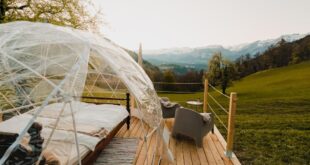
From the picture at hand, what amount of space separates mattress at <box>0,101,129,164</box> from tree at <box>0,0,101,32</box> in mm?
5002

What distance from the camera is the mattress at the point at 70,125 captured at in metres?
2.56

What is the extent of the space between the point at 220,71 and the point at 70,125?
18.7m

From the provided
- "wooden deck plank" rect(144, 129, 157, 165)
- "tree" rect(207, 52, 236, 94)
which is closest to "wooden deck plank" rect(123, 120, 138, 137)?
"wooden deck plank" rect(144, 129, 157, 165)

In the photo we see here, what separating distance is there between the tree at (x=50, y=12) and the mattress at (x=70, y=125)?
500cm

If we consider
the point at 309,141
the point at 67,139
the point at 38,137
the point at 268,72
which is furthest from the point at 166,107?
the point at 268,72

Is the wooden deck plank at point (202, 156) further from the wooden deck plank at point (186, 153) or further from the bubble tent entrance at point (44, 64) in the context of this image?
the bubble tent entrance at point (44, 64)

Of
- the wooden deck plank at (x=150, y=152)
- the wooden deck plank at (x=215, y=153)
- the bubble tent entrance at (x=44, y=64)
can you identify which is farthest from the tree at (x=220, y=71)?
the bubble tent entrance at (x=44, y=64)

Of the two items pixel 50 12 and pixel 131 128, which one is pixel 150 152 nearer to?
pixel 131 128

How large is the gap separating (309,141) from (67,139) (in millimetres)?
7274

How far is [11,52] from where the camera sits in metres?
2.94

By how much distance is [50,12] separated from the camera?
340 inches

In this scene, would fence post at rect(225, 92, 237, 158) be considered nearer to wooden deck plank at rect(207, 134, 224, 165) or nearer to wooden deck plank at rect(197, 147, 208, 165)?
wooden deck plank at rect(207, 134, 224, 165)

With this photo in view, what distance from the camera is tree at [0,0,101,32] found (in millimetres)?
7986

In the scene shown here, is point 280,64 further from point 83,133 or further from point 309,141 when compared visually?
point 83,133
